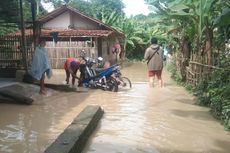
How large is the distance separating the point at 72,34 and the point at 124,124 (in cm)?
1537

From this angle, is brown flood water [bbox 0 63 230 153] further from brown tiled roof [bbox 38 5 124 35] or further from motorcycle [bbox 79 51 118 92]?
brown tiled roof [bbox 38 5 124 35]

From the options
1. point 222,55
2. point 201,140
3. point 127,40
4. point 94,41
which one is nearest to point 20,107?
point 201,140

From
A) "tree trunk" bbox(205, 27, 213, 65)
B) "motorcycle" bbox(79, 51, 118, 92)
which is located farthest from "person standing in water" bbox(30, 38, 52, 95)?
"tree trunk" bbox(205, 27, 213, 65)

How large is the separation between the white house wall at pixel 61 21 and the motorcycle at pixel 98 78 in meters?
13.6

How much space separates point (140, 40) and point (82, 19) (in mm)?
8782

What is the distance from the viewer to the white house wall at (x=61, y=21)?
25970 millimetres

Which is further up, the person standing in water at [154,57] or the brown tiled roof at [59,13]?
the brown tiled roof at [59,13]

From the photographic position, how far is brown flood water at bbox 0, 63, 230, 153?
6195mm

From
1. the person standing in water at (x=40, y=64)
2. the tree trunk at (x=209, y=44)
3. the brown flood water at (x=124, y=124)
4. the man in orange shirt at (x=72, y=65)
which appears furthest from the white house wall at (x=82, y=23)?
the tree trunk at (x=209, y=44)

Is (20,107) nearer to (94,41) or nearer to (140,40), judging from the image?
(94,41)

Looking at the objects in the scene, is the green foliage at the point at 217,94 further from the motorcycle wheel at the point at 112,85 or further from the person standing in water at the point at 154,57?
the motorcycle wheel at the point at 112,85

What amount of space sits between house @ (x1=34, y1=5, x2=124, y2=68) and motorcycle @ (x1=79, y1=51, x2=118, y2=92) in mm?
8106

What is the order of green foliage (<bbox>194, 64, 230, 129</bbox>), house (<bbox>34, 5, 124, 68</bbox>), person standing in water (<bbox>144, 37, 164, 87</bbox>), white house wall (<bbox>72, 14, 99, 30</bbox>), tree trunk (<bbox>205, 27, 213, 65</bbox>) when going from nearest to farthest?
green foliage (<bbox>194, 64, 230, 129</bbox>) < tree trunk (<bbox>205, 27, 213, 65</bbox>) < person standing in water (<bbox>144, 37, 164, 87</bbox>) < house (<bbox>34, 5, 124, 68</bbox>) < white house wall (<bbox>72, 14, 99, 30</bbox>)

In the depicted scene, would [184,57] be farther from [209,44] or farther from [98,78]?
[98,78]
